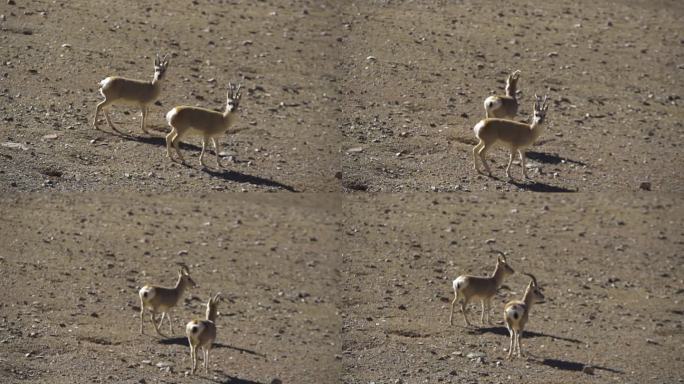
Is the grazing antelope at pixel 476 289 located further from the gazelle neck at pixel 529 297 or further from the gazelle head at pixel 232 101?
the gazelle head at pixel 232 101

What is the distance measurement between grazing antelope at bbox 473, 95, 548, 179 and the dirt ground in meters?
0.47

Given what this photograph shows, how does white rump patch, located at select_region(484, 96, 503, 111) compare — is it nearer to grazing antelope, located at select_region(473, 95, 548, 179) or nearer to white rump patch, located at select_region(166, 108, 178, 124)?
grazing antelope, located at select_region(473, 95, 548, 179)

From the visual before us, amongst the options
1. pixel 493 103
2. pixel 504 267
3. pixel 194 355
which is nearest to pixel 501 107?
pixel 493 103

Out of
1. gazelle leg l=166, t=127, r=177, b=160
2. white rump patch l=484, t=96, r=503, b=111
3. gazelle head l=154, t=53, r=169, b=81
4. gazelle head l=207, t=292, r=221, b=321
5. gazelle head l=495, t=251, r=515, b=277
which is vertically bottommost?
gazelle head l=207, t=292, r=221, b=321

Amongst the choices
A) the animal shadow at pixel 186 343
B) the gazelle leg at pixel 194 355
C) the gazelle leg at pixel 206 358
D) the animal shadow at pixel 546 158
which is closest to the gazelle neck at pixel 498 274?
the animal shadow at pixel 546 158

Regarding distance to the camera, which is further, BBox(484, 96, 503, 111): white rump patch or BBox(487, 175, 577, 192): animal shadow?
BBox(484, 96, 503, 111): white rump patch

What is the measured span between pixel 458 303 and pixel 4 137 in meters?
6.07

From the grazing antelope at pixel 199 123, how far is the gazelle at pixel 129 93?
829 mm

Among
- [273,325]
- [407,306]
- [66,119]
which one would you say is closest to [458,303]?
[407,306]

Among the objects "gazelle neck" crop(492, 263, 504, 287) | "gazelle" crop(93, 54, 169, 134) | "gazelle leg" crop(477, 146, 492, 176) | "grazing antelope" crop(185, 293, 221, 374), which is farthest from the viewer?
"gazelle" crop(93, 54, 169, 134)

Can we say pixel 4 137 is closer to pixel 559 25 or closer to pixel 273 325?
pixel 273 325

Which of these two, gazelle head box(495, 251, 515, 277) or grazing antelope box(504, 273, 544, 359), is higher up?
gazelle head box(495, 251, 515, 277)

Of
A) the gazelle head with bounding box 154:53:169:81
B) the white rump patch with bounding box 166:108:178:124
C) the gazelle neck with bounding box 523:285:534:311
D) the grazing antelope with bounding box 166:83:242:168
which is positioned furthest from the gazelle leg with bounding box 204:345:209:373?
the gazelle head with bounding box 154:53:169:81

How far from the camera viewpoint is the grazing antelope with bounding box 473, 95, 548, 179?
21.7 metres
